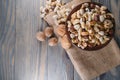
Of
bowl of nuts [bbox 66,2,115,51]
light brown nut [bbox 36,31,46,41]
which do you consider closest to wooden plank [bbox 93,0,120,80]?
bowl of nuts [bbox 66,2,115,51]

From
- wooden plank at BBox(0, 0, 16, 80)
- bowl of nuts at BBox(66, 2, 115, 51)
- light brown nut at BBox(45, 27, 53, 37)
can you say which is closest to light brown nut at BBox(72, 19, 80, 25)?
bowl of nuts at BBox(66, 2, 115, 51)

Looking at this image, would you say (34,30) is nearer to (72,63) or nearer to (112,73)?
(72,63)

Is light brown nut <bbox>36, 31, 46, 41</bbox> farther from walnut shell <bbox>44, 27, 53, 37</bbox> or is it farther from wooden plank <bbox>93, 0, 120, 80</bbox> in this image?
wooden plank <bbox>93, 0, 120, 80</bbox>

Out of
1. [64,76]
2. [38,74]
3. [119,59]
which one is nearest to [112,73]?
[119,59]

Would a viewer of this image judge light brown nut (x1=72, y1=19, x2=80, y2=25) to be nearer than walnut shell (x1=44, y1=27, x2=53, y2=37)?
Yes

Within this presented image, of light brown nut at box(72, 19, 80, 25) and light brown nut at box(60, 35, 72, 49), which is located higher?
light brown nut at box(72, 19, 80, 25)

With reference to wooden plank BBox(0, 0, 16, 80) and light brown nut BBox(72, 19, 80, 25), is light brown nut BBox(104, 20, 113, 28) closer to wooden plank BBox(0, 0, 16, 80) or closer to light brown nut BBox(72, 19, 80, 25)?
light brown nut BBox(72, 19, 80, 25)

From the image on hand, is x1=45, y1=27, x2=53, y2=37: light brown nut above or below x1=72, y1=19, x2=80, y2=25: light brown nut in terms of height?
below

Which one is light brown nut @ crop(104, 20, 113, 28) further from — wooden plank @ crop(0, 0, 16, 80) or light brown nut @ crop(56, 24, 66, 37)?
wooden plank @ crop(0, 0, 16, 80)
